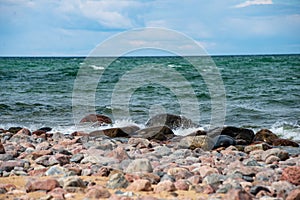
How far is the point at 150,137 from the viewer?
7113 millimetres

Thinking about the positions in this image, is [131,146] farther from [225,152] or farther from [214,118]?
[214,118]

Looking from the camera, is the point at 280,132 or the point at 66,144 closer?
the point at 66,144

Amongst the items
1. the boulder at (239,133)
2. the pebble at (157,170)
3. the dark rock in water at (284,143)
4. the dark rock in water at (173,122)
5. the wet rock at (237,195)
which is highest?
the wet rock at (237,195)

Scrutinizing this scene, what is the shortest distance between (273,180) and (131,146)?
99.1 inches

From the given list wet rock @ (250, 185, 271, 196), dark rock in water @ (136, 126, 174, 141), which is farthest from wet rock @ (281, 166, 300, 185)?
dark rock in water @ (136, 126, 174, 141)

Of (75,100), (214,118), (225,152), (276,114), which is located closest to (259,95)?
(276,114)

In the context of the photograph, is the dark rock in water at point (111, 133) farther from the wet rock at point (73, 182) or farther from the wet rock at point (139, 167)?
the wet rock at point (73, 182)

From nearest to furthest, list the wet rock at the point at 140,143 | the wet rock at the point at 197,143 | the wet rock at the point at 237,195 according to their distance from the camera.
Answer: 1. the wet rock at the point at 237,195
2. the wet rock at the point at 197,143
3. the wet rock at the point at 140,143

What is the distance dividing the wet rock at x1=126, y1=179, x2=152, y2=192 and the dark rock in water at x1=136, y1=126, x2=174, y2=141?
346 cm

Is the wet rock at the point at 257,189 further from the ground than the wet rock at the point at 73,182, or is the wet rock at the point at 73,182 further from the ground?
the wet rock at the point at 73,182

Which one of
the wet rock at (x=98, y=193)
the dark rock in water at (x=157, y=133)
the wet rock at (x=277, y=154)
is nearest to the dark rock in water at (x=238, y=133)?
the dark rock in water at (x=157, y=133)

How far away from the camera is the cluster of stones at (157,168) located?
3.46m

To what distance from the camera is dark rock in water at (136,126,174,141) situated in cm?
710

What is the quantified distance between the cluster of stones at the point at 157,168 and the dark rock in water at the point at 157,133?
0.83 feet
